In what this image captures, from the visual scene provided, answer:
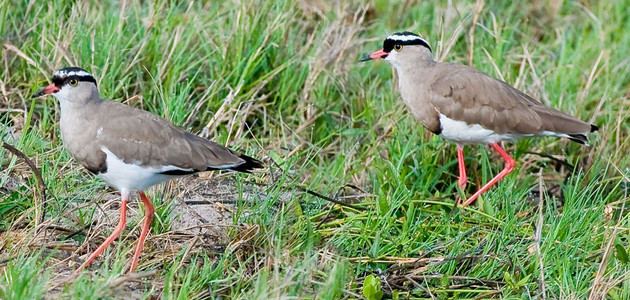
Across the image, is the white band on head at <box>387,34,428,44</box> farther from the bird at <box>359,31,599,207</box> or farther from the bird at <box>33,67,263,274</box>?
the bird at <box>33,67,263,274</box>

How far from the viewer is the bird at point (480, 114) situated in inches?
235

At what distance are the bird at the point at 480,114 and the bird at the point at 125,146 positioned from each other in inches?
62.8

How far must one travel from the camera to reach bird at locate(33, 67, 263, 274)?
4754 mm

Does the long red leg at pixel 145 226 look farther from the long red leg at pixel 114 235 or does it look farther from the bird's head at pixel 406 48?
the bird's head at pixel 406 48

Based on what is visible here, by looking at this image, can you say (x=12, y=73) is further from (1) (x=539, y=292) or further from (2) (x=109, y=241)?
(1) (x=539, y=292)

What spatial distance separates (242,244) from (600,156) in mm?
2877

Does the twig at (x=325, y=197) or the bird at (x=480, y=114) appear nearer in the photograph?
the twig at (x=325, y=197)

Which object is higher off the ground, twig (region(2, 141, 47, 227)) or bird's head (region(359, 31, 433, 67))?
→ bird's head (region(359, 31, 433, 67))

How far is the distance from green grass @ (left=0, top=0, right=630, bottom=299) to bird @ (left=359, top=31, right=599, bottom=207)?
0.22m

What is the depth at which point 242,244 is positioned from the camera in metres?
4.73

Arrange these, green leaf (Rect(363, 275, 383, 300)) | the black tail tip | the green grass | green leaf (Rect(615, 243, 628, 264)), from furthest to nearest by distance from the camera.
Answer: the black tail tip
green leaf (Rect(615, 243, 628, 264))
the green grass
green leaf (Rect(363, 275, 383, 300))

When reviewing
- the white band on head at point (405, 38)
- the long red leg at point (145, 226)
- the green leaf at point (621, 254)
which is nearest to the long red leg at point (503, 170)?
the white band on head at point (405, 38)

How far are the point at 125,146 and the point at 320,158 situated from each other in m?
1.72

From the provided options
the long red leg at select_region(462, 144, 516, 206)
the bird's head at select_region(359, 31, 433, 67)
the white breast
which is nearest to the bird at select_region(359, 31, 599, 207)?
the long red leg at select_region(462, 144, 516, 206)
